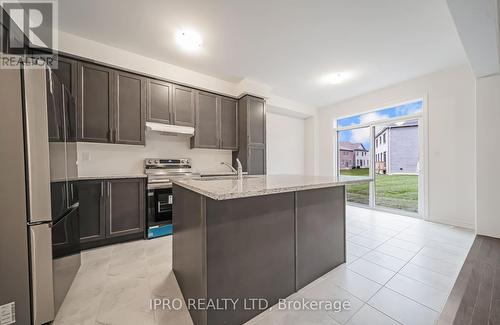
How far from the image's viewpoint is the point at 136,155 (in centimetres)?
311

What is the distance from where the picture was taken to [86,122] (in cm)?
252

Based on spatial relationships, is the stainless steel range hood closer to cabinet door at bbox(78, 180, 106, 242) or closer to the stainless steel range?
the stainless steel range

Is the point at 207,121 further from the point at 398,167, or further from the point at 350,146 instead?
the point at 398,167

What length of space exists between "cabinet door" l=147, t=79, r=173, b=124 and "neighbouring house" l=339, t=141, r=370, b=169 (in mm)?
4618

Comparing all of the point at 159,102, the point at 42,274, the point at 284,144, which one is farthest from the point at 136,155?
the point at 284,144

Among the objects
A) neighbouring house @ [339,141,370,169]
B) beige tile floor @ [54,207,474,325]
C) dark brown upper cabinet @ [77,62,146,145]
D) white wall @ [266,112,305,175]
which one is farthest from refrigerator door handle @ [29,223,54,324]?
neighbouring house @ [339,141,370,169]

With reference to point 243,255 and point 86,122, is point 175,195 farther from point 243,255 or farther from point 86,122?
point 86,122

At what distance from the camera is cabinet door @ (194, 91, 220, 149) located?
346cm

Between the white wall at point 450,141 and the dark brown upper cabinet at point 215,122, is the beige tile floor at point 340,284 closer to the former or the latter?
the white wall at point 450,141

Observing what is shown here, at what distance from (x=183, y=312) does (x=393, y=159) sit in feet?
16.2

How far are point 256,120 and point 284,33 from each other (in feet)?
5.69

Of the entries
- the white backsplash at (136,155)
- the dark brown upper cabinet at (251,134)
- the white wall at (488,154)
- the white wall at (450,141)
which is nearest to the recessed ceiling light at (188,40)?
the dark brown upper cabinet at (251,134)

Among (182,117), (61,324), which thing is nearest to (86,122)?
(182,117)

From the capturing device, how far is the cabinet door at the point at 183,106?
10.5 feet
